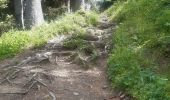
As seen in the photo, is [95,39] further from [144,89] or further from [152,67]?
[144,89]

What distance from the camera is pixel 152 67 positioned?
299 inches

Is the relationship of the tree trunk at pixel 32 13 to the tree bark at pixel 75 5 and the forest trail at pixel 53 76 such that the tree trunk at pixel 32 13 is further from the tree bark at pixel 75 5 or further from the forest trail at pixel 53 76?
the tree bark at pixel 75 5

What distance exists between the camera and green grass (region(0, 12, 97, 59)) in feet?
36.1

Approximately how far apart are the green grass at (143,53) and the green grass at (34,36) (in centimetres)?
218

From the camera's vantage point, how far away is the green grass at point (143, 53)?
6.67m

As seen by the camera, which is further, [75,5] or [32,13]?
[75,5]

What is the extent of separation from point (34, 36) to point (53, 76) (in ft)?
12.1

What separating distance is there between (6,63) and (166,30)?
436 centimetres

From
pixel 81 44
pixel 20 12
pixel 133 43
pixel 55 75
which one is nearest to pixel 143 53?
pixel 133 43

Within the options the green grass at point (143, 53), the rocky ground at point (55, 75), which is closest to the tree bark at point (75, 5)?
the green grass at point (143, 53)

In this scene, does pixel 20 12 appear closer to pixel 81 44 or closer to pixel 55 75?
pixel 81 44

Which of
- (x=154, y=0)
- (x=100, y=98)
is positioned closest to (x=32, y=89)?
(x=100, y=98)

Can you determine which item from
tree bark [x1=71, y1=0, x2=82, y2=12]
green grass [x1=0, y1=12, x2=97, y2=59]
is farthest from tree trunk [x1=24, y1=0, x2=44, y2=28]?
tree bark [x1=71, y1=0, x2=82, y2=12]

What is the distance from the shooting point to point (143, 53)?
8352 mm
